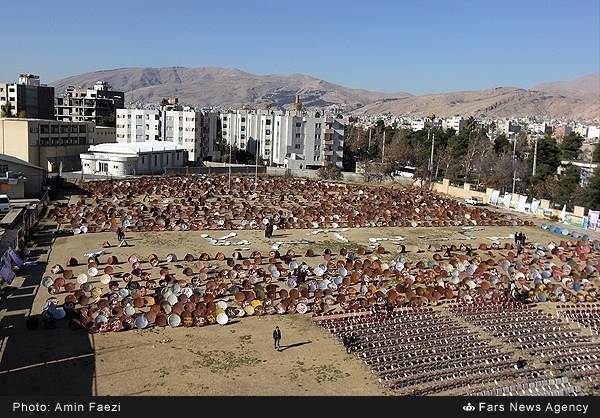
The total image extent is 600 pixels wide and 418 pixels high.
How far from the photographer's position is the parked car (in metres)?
42.8

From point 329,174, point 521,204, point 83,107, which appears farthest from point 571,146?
point 83,107

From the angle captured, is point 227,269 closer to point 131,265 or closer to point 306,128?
point 131,265

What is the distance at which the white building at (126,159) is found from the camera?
157ft

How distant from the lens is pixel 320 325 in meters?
16.0

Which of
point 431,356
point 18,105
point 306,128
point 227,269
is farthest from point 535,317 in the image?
point 18,105

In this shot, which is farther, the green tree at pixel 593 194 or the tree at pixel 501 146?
the tree at pixel 501 146

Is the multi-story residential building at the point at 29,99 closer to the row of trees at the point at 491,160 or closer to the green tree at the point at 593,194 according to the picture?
the row of trees at the point at 491,160

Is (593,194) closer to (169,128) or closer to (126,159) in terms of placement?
(126,159)

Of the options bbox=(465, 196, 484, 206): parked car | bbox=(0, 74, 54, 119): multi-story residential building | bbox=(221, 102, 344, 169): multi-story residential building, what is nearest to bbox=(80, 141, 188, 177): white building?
bbox=(221, 102, 344, 169): multi-story residential building

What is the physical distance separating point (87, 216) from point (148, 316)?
16.0 meters

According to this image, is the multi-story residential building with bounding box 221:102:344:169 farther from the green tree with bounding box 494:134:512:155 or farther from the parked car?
the parked car

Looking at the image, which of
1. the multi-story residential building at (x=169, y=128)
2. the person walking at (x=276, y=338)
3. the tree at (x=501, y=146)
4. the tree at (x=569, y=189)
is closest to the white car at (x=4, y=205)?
the person walking at (x=276, y=338)

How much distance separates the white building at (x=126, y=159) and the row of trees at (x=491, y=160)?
21.5 m
